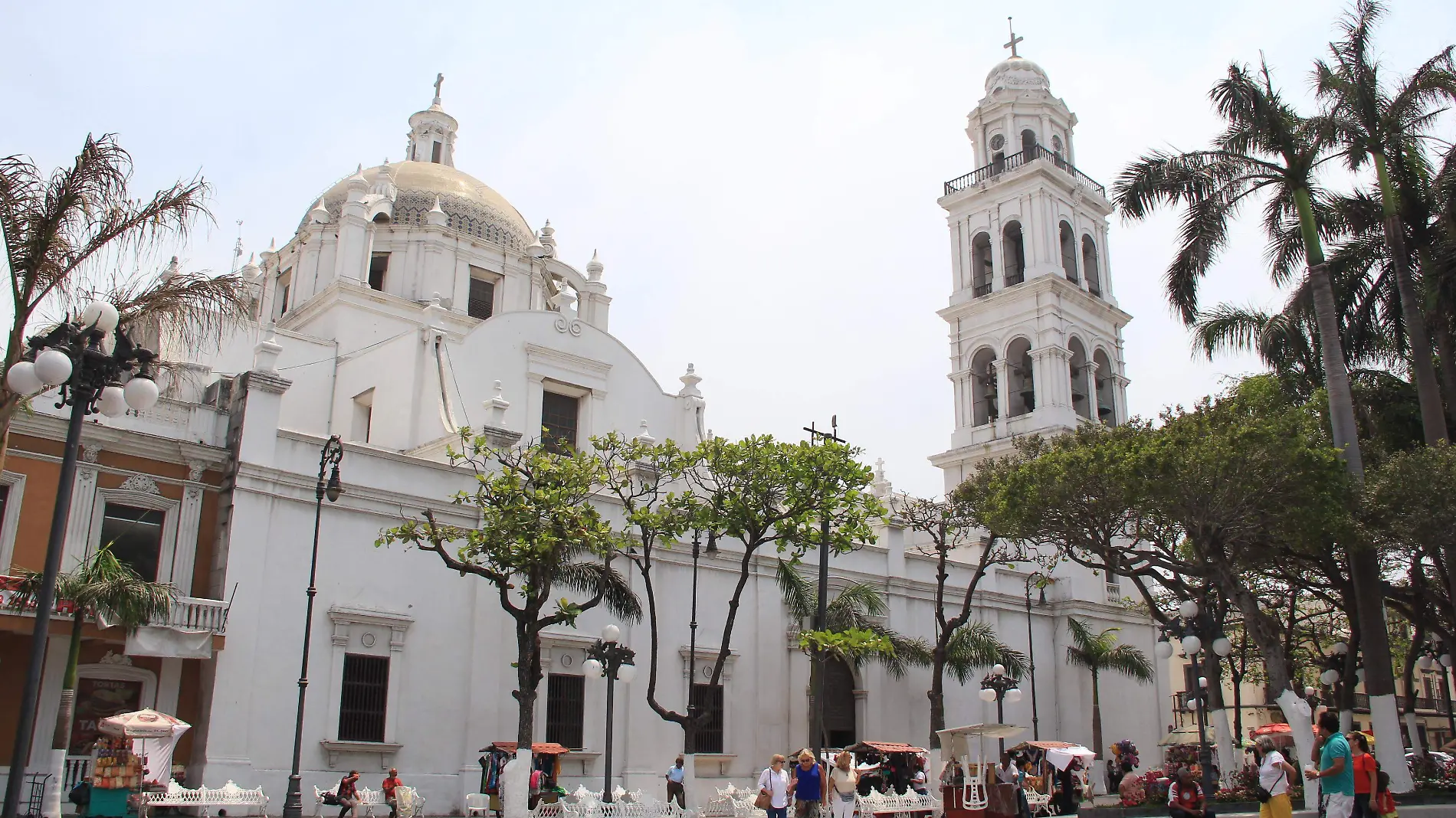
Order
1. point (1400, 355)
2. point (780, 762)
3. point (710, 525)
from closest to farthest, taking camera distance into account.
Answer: point (780, 762) → point (710, 525) → point (1400, 355)

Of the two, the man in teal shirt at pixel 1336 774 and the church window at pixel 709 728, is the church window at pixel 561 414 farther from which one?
the man in teal shirt at pixel 1336 774

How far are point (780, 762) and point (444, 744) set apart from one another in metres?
10.3

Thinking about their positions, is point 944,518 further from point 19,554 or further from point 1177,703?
point 1177,703

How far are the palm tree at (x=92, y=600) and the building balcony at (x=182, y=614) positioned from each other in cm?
9

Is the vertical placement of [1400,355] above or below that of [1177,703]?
above

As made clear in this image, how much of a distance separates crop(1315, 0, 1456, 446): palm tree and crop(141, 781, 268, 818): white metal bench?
19.9 m

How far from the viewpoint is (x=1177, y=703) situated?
49.2 m

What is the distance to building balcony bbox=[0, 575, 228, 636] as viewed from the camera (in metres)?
17.3

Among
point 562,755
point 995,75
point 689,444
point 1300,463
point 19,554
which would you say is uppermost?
point 995,75

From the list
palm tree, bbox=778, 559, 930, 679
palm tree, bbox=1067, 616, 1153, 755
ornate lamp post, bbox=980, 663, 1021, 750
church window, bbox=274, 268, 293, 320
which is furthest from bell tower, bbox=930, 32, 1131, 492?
church window, bbox=274, 268, 293, 320

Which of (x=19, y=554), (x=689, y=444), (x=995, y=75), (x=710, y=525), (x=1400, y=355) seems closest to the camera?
(x=19, y=554)

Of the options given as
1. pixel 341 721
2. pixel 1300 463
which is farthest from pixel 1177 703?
pixel 341 721

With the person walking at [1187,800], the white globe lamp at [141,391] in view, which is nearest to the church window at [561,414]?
the white globe lamp at [141,391]

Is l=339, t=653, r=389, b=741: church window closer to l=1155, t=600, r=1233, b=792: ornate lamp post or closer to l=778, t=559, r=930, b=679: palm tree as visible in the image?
l=778, t=559, r=930, b=679: palm tree
